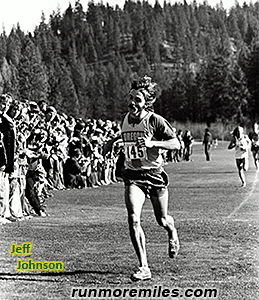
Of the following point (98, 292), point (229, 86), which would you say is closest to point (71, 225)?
point (98, 292)

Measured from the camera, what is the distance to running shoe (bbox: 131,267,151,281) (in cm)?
728

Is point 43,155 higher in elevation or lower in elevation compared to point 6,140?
lower

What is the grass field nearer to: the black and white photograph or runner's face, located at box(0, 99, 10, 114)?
the black and white photograph

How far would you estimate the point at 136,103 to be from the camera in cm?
771

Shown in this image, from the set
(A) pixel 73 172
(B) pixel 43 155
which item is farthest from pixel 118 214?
(A) pixel 73 172

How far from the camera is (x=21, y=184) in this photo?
1342 cm

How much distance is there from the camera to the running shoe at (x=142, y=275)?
7277 mm

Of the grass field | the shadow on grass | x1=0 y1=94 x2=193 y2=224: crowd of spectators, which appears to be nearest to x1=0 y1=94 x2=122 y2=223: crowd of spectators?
x1=0 y1=94 x2=193 y2=224: crowd of spectators

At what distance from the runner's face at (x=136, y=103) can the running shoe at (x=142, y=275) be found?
1.61m

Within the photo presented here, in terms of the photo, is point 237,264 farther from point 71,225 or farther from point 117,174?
point 117,174

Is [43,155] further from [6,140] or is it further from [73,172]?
[6,140]

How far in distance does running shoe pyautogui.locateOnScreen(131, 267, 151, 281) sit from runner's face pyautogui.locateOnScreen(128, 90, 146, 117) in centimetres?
161

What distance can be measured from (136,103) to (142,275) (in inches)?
70.0

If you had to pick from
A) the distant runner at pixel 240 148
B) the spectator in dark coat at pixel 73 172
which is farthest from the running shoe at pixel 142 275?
the distant runner at pixel 240 148
